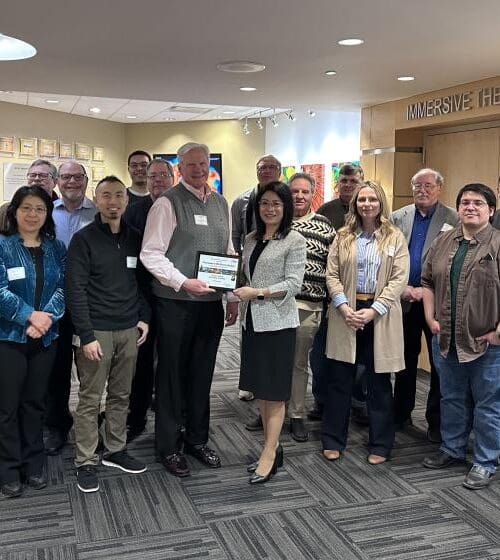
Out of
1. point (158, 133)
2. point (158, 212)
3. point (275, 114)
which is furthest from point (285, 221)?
point (158, 133)

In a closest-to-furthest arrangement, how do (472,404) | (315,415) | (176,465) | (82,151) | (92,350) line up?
(92,350) < (176,465) < (472,404) < (315,415) < (82,151)

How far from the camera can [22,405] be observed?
3.07 m

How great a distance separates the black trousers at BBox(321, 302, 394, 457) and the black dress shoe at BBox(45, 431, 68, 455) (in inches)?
61.9

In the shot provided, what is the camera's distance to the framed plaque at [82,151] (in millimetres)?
10164

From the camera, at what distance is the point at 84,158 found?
1030 centimetres

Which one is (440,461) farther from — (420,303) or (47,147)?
(47,147)

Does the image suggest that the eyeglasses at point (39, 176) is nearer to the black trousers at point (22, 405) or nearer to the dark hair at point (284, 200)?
the black trousers at point (22, 405)

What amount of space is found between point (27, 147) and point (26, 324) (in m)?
7.14

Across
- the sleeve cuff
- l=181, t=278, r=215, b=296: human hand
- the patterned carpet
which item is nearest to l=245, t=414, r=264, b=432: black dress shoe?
the patterned carpet

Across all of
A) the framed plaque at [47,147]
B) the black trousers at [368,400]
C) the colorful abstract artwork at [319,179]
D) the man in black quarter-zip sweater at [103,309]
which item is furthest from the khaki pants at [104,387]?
the framed plaque at [47,147]

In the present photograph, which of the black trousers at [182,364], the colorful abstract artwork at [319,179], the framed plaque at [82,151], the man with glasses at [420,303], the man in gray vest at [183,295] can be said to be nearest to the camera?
the man in gray vest at [183,295]

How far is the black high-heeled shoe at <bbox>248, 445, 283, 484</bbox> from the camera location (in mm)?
3232

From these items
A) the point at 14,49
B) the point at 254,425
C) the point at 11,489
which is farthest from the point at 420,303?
the point at 14,49

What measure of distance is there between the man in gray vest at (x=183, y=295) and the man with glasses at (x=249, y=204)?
0.79 meters
